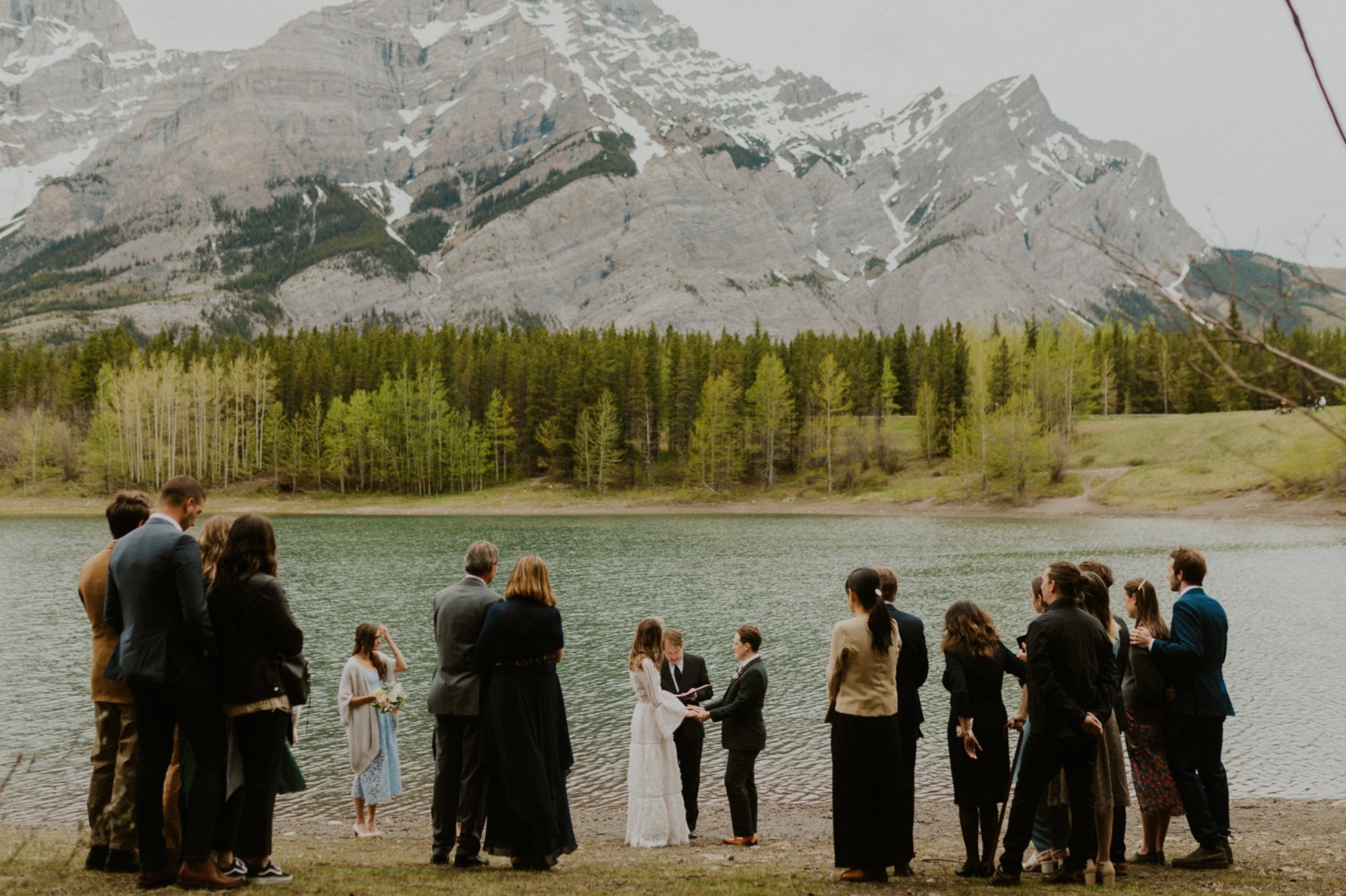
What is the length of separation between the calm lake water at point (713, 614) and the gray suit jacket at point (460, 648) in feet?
12.1

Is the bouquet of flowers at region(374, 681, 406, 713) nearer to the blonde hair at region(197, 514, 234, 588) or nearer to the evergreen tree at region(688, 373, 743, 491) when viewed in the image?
the blonde hair at region(197, 514, 234, 588)

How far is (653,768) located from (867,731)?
9.23 ft

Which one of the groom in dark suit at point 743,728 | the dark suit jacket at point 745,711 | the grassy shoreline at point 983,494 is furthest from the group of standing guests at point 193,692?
the grassy shoreline at point 983,494

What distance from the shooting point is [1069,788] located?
7.55 meters

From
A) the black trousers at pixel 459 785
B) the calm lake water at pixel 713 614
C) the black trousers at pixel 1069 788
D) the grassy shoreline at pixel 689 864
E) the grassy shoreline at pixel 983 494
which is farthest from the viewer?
the grassy shoreline at pixel 983 494

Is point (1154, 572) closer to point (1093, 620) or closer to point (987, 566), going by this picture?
point (987, 566)

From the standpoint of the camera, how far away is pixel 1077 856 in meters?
7.45

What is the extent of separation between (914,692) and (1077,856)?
187 centimetres

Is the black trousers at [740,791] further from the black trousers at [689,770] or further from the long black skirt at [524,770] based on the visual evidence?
the long black skirt at [524,770]

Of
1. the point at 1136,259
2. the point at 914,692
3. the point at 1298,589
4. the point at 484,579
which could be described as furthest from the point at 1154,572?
the point at 1136,259

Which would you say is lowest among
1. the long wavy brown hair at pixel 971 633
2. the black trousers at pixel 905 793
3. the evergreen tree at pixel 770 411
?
the black trousers at pixel 905 793

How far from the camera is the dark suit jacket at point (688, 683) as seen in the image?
9.77 m

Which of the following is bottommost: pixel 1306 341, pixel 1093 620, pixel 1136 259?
pixel 1093 620

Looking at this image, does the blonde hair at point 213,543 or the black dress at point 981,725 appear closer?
the blonde hair at point 213,543
